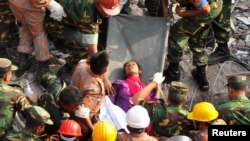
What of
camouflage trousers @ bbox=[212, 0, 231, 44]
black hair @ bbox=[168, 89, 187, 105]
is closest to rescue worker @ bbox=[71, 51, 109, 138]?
black hair @ bbox=[168, 89, 187, 105]

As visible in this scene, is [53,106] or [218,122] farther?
[53,106]

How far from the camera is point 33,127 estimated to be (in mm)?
5410

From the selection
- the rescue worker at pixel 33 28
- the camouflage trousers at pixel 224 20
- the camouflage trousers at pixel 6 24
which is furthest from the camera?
the camouflage trousers at pixel 224 20

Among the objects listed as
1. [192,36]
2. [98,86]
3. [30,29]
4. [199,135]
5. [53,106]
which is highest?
[30,29]

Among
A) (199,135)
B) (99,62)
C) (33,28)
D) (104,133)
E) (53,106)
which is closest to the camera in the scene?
(104,133)

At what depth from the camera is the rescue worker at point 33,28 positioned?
23.5 ft

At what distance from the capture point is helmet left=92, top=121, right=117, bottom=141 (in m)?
5.39

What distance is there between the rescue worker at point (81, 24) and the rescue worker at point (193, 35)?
0.85m

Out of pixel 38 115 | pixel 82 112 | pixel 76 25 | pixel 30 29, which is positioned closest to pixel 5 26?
pixel 30 29

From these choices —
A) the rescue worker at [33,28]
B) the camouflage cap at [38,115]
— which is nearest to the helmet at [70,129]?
the camouflage cap at [38,115]

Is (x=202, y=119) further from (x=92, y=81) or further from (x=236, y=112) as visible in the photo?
(x=92, y=81)

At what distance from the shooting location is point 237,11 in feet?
30.5

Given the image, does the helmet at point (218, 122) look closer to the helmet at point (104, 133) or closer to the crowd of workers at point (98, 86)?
the crowd of workers at point (98, 86)

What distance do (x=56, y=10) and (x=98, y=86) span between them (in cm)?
132
